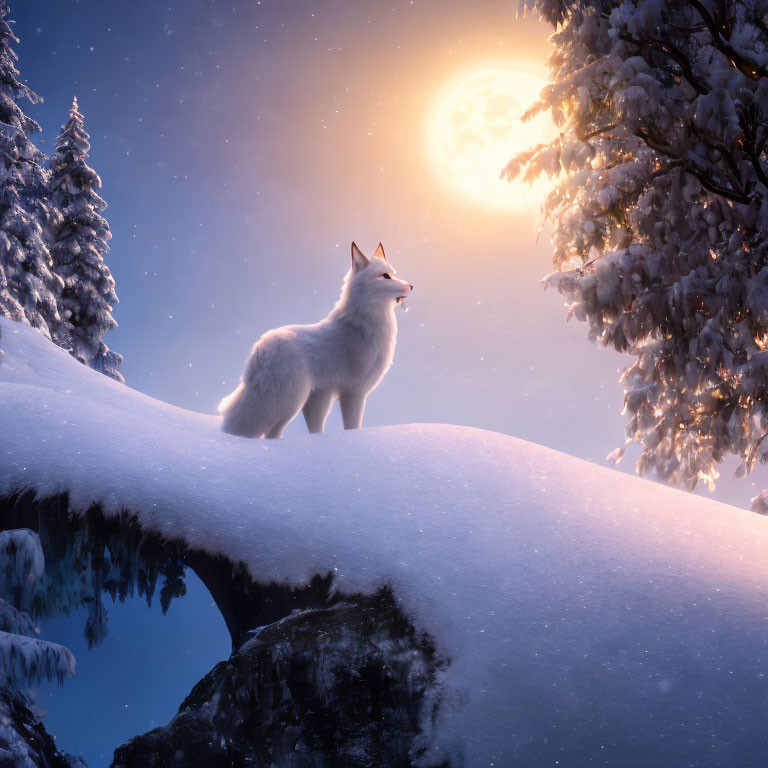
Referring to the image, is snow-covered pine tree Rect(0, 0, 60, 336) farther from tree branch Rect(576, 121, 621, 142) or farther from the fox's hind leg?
tree branch Rect(576, 121, 621, 142)

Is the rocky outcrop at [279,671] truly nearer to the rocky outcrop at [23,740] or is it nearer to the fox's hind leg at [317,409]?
the rocky outcrop at [23,740]

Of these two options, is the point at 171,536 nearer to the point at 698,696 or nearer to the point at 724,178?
the point at 698,696

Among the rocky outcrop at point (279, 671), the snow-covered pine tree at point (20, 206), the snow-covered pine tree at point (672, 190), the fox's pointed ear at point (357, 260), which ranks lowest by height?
the rocky outcrop at point (279, 671)

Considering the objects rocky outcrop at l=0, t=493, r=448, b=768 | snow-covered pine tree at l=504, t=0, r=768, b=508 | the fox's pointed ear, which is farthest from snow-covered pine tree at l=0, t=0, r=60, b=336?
rocky outcrop at l=0, t=493, r=448, b=768

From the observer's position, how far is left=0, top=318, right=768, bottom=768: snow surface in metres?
2.08

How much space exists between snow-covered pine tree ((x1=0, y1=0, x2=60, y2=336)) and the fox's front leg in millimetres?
10571

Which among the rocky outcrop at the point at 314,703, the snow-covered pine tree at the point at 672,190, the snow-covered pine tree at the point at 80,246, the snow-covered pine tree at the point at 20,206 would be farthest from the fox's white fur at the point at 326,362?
the snow-covered pine tree at the point at 80,246

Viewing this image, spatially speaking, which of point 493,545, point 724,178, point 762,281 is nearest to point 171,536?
point 493,545

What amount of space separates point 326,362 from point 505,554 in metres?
2.35

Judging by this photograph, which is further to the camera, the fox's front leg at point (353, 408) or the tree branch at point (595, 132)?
the tree branch at point (595, 132)

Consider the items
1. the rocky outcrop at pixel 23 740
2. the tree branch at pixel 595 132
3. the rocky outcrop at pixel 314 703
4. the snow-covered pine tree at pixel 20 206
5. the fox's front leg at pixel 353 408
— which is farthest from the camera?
the snow-covered pine tree at pixel 20 206

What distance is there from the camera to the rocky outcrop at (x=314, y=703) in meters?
2.14

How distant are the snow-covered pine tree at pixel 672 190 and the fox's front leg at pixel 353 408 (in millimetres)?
3551

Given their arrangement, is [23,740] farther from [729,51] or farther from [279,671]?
[729,51]
